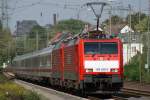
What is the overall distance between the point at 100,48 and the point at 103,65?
0.99 metres

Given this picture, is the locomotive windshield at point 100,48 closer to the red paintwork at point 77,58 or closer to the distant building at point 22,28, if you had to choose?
the red paintwork at point 77,58

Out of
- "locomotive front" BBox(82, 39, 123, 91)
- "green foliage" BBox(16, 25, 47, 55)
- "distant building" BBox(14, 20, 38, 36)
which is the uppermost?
"distant building" BBox(14, 20, 38, 36)

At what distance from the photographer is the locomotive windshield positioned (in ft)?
96.5

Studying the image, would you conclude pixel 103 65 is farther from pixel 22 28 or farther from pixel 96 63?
pixel 22 28

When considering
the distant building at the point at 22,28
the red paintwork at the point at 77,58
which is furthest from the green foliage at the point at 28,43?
the red paintwork at the point at 77,58

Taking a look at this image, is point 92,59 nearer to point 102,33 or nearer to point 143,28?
point 102,33

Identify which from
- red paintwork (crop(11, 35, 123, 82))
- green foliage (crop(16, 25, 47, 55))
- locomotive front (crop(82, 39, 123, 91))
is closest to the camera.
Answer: locomotive front (crop(82, 39, 123, 91))

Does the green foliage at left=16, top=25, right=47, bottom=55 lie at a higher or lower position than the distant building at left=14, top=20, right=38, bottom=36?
Answer: lower

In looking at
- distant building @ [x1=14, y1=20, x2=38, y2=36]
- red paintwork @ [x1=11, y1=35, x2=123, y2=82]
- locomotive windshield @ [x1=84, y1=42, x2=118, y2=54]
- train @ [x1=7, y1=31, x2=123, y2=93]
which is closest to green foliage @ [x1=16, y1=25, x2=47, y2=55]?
distant building @ [x1=14, y1=20, x2=38, y2=36]

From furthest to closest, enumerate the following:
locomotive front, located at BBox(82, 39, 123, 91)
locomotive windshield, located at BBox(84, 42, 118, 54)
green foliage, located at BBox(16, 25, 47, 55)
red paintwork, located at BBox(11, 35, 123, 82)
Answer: green foliage, located at BBox(16, 25, 47, 55), locomotive windshield, located at BBox(84, 42, 118, 54), red paintwork, located at BBox(11, 35, 123, 82), locomotive front, located at BBox(82, 39, 123, 91)

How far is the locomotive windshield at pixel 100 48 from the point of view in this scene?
96.5 ft

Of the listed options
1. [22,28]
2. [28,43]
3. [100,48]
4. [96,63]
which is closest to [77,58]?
[96,63]

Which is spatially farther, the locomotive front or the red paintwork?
the red paintwork

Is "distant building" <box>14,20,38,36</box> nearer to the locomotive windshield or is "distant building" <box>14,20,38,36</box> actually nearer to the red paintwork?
the red paintwork
